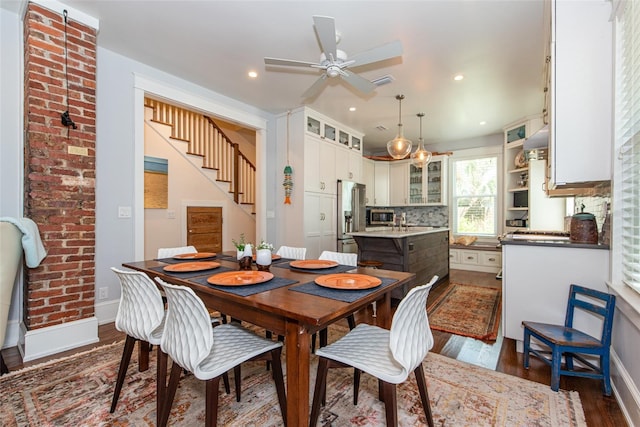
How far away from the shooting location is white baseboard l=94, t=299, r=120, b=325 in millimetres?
2885

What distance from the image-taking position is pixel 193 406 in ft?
5.56

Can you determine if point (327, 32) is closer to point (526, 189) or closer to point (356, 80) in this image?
point (356, 80)

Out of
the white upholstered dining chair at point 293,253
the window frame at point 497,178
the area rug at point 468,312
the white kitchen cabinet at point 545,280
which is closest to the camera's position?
the white kitchen cabinet at point 545,280

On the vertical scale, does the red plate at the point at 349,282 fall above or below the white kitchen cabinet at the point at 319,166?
below

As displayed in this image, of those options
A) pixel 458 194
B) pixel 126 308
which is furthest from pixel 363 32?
pixel 458 194

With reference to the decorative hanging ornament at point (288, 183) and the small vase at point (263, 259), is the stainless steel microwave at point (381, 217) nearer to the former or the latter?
the decorative hanging ornament at point (288, 183)

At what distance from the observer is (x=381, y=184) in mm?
6961

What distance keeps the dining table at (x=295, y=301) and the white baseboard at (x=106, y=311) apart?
4.60 ft

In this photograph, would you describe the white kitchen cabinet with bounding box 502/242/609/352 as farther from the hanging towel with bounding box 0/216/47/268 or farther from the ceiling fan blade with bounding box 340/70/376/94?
the hanging towel with bounding box 0/216/47/268

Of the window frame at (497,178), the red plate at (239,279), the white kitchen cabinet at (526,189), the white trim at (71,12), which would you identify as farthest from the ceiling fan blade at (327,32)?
the window frame at (497,178)

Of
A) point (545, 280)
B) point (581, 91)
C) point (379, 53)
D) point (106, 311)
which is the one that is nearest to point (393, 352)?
point (545, 280)

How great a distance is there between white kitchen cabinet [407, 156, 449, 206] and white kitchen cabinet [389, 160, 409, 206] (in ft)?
0.30

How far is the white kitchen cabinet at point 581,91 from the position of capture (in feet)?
6.50

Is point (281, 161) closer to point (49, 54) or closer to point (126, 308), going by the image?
point (49, 54)
